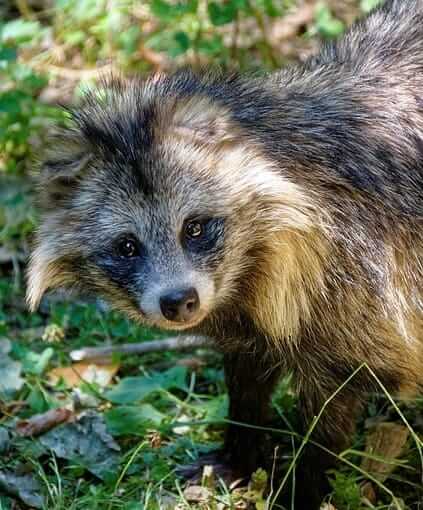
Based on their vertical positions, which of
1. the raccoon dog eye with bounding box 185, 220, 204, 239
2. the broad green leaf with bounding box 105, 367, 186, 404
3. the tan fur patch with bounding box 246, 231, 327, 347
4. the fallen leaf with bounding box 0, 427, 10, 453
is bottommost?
the broad green leaf with bounding box 105, 367, 186, 404

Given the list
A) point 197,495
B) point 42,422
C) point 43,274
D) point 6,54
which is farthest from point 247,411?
point 6,54

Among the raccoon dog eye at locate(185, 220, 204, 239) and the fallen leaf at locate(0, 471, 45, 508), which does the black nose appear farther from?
the fallen leaf at locate(0, 471, 45, 508)

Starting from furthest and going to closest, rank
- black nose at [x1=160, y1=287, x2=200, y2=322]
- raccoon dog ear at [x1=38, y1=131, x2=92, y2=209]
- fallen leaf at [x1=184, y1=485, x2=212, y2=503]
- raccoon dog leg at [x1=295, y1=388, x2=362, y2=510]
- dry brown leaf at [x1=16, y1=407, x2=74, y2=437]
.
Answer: dry brown leaf at [x1=16, y1=407, x2=74, y2=437] < fallen leaf at [x1=184, y1=485, x2=212, y2=503] < raccoon dog leg at [x1=295, y1=388, x2=362, y2=510] < raccoon dog ear at [x1=38, y1=131, x2=92, y2=209] < black nose at [x1=160, y1=287, x2=200, y2=322]

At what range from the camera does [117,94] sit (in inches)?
155

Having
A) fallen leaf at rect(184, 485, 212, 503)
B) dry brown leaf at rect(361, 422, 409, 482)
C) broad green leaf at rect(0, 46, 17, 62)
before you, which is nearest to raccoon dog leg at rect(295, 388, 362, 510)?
dry brown leaf at rect(361, 422, 409, 482)

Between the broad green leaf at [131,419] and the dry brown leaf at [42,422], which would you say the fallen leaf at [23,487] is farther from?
the broad green leaf at [131,419]

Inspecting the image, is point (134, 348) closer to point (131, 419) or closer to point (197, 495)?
point (131, 419)

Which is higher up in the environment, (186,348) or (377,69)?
(377,69)

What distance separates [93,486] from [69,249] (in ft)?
3.75

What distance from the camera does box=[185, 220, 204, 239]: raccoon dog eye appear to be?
148 inches

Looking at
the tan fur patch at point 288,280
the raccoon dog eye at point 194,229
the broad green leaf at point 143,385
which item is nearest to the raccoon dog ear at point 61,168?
the raccoon dog eye at point 194,229

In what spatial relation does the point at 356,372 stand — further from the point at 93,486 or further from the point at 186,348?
the point at 186,348

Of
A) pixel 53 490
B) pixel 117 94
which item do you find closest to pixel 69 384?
pixel 53 490

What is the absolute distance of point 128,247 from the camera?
150 inches
